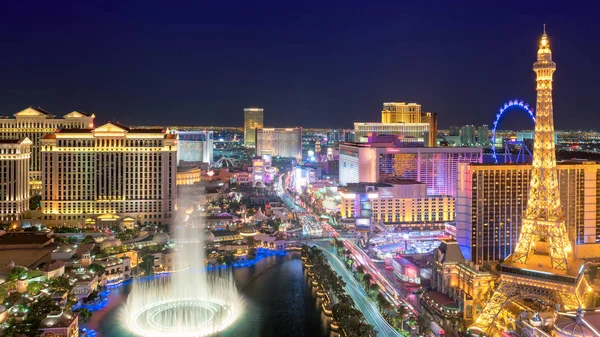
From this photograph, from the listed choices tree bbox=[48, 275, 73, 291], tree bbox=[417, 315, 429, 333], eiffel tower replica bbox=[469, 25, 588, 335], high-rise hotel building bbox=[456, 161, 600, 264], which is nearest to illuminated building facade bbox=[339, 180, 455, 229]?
high-rise hotel building bbox=[456, 161, 600, 264]

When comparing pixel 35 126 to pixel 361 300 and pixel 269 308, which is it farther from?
pixel 361 300

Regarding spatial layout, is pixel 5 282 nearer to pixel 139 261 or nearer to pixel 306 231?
pixel 139 261

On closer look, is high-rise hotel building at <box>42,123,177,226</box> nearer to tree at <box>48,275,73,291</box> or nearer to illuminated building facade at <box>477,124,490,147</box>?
tree at <box>48,275,73,291</box>

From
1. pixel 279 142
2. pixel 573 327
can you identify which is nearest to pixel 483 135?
pixel 279 142

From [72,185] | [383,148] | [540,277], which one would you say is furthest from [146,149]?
[540,277]

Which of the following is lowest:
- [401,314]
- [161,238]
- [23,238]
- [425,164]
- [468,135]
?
[401,314]

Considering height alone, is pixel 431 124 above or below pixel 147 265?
above
